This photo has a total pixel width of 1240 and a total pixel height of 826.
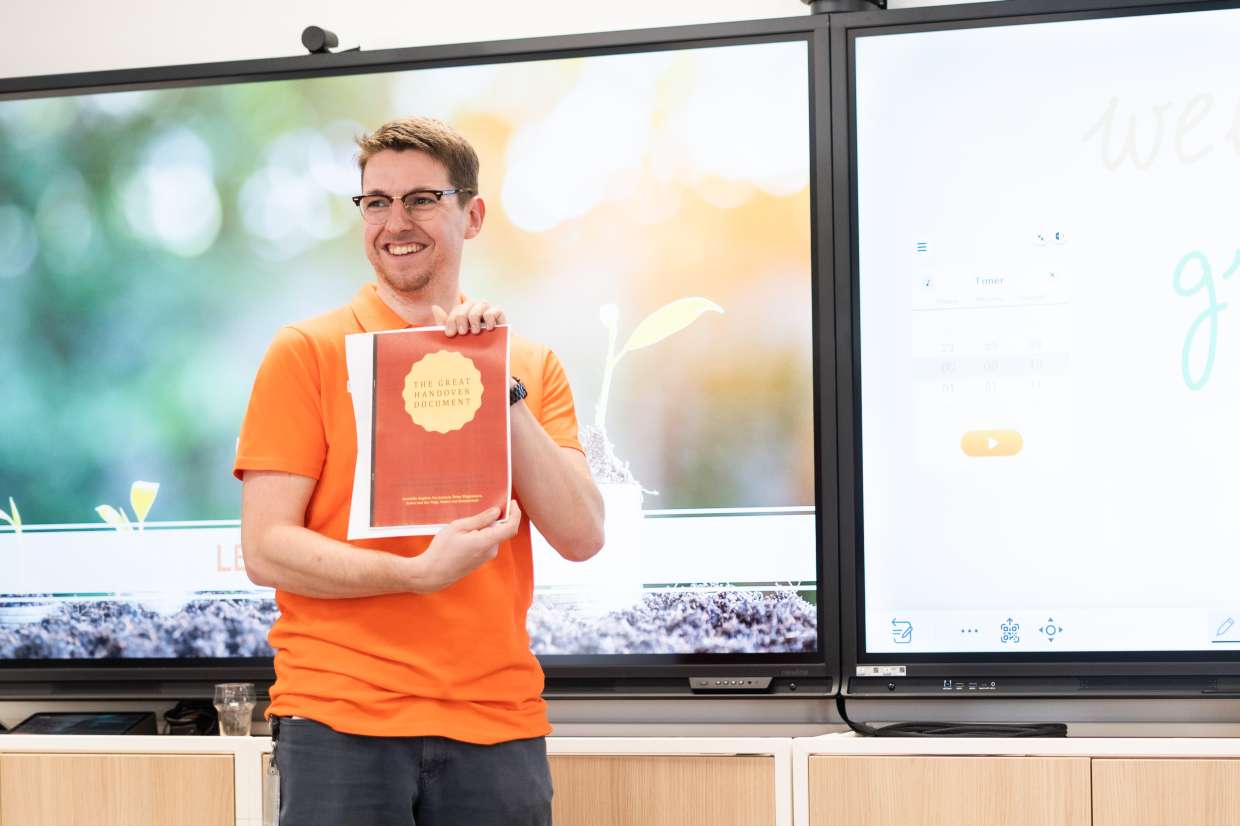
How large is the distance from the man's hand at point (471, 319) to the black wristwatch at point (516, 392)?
0.09 m

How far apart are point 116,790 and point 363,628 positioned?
111cm

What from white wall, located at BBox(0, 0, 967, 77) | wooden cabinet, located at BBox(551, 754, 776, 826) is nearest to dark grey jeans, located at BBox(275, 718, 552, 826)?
wooden cabinet, located at BBox(551, 754, 776, 826)

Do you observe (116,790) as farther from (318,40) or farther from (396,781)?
(318,40)

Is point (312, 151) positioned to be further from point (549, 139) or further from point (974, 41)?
point (974, 41)

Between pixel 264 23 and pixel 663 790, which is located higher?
pixel 264 23

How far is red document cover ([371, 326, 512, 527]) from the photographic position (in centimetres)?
168

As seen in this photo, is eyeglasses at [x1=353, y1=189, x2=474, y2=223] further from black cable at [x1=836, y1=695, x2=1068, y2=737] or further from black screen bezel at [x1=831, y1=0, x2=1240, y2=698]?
black cable at [x1=836, y1=695, x2=1068, y2=737]

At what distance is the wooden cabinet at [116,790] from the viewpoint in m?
2.42

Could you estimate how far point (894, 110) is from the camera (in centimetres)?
252

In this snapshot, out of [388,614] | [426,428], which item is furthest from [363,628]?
[426,428]

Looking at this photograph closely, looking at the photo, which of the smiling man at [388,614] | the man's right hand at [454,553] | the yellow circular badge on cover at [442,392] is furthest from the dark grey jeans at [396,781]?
the yellow circular badge on cover at [442,392]

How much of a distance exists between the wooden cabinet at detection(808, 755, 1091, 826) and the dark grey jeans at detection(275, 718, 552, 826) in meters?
0.80

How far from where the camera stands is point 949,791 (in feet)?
7.35

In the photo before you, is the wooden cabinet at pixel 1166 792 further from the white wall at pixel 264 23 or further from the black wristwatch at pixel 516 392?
the white wall at pixel 264 23
